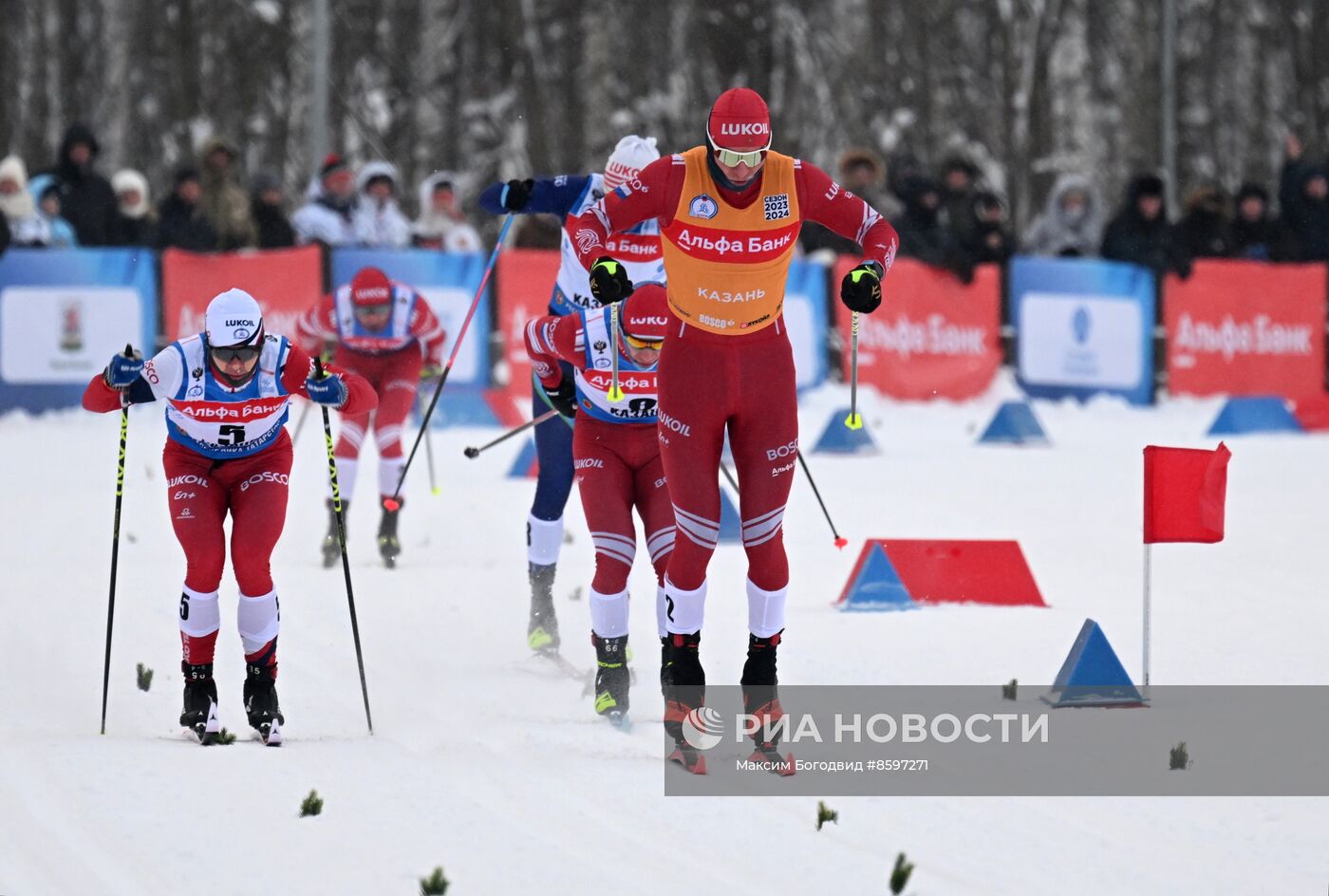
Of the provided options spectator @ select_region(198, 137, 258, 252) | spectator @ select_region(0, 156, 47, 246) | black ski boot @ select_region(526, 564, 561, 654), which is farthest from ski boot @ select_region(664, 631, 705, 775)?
spectator @ select_region(0, 156, 47, 246)

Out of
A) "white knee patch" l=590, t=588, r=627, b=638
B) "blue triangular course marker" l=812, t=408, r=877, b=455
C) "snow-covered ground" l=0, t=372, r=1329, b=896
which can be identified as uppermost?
"blue triangular course marker" l=812, t=408, r=877, b=455

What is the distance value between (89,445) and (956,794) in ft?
33.7

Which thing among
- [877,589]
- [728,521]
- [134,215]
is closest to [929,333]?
[134,215]

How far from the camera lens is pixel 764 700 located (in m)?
7.18

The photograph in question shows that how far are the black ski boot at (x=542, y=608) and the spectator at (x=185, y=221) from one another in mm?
8455

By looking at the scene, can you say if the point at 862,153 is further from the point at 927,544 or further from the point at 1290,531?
the point at 927,544

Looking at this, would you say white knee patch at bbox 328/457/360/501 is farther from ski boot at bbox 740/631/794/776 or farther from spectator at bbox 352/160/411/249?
spectator at bbox 352/160/411/249

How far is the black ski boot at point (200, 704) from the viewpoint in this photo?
7527 millimetres

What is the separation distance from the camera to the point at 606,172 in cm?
891

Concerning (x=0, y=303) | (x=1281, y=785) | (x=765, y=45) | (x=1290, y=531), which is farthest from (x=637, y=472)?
(x=765, y=45)

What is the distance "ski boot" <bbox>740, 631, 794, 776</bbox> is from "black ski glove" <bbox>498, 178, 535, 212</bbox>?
8.39 feet

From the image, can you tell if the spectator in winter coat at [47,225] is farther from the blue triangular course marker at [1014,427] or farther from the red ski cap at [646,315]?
the red ski cap at [646,315]

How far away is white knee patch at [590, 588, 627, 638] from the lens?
816 centimetres

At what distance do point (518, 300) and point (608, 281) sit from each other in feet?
35.2
